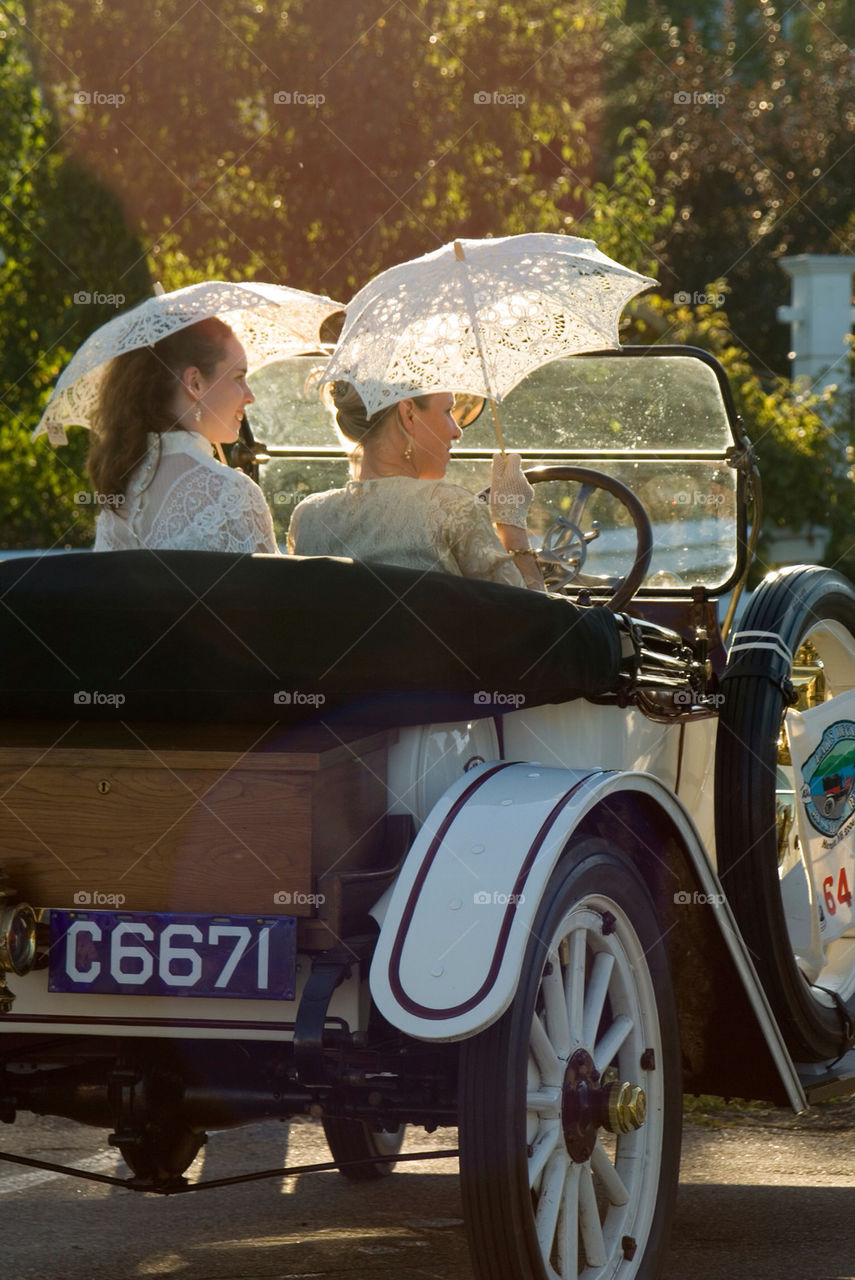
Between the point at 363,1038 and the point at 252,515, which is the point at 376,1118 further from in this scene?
the point at 252,515

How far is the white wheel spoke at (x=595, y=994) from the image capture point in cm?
313

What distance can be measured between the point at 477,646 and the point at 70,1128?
2.63 meters

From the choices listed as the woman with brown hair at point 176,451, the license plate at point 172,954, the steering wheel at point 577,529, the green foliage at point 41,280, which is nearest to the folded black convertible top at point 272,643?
the license plate at point 172,954

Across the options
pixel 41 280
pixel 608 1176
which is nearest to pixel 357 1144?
pixel 608 1176

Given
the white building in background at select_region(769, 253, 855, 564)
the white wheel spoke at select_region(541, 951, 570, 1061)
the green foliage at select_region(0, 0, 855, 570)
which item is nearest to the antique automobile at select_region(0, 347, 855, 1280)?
the white wheel spoke at select_region(541, 951, 570, 1061)

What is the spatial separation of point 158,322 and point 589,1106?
2.11 m

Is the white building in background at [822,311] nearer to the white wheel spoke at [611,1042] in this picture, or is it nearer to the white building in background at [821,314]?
the white building in background at [821,314]

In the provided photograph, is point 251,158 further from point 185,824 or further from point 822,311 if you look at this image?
point 185,824

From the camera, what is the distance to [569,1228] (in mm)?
3051

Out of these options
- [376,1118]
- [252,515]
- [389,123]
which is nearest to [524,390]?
[252,515]

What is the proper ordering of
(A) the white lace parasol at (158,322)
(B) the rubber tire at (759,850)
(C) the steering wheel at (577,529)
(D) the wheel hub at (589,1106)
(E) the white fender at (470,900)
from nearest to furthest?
(E) the white fender at (470,900) < (D) the wheel hub at (589,1106) < (B) the rubber tire at (759,850) < (A) the white lace parasol at (158,322) < (C) the steering wheel at (577,529)

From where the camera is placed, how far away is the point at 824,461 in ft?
40.4

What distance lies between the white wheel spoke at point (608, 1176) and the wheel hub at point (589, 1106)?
0.05 meters

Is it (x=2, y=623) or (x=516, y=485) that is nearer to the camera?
(x=2, y=623)
